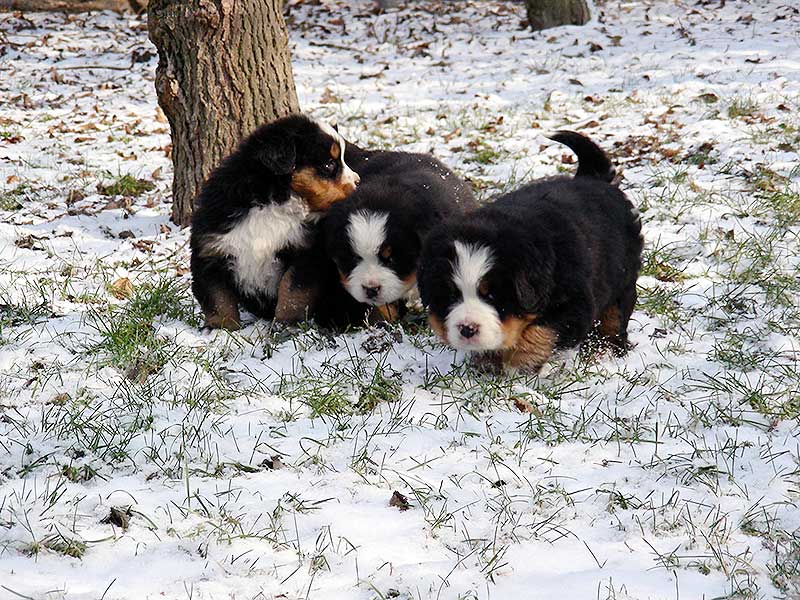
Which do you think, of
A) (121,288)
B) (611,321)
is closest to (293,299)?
(121,288)

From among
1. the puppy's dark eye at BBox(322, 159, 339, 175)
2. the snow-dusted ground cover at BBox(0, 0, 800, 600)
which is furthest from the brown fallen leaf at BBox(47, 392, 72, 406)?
the puppy's dark eye at BBox(322, 159, 339, 175)

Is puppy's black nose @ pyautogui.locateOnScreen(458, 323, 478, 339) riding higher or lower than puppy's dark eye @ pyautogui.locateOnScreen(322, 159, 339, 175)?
lower

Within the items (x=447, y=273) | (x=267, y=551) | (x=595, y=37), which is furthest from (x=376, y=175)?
(x=595, y=37)

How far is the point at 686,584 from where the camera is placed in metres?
2.85

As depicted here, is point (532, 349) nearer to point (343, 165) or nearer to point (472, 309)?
point (472, 309)

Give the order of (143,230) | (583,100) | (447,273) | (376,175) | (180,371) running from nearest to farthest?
(447,273) < (180,371) < (376,175) < (143,230) < (583,100)

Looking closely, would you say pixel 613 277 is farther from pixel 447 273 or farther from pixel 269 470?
pixel 269 470

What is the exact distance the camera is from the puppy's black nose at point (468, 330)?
3.96m

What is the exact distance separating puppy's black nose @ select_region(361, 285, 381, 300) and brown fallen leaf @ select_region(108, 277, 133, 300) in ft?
5.06

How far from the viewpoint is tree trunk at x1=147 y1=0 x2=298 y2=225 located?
602 centimetres

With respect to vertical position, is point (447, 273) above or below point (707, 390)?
above

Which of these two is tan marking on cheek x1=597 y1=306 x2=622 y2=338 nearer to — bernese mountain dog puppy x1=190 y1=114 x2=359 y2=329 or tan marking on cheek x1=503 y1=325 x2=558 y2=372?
tan marking on cheek x1=503 y1=325 x2=558 y2=372

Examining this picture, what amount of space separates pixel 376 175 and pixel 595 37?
787 centimetres

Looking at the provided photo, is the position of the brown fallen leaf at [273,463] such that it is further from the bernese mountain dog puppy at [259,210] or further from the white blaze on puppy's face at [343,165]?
the white blaze on puppy's face at [343,165]
